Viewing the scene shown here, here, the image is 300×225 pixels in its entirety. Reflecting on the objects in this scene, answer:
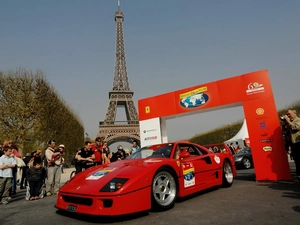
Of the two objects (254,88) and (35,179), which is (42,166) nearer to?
(35,179)

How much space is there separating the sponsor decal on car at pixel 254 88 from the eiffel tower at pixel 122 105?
1514 inches

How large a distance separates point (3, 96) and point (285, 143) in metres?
20.5

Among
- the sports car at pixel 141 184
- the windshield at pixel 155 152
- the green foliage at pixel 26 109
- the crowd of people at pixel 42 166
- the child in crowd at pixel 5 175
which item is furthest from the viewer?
the green foliage at pixel 26 109

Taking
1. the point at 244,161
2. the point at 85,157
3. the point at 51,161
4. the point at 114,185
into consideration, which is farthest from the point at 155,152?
the point at 244,161

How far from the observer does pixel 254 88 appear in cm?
656

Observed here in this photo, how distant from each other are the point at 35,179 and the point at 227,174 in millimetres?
4889

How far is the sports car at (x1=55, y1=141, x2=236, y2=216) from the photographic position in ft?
9.77

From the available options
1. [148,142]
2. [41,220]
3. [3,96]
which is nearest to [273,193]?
[41,220]

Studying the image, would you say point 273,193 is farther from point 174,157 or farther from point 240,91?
point 240,91

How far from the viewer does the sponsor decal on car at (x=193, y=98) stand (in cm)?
774

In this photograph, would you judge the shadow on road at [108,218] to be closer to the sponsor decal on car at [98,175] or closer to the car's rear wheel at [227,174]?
the sponsor decal on car at [98,175]

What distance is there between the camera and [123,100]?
53.2 m

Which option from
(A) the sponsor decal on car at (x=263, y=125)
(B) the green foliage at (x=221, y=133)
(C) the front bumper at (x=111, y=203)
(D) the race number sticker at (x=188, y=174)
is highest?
(B) the green foliage at (x=221, y=133)

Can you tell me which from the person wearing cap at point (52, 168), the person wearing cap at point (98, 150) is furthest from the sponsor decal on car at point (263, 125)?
the person wearing cap at point (52, 168)
